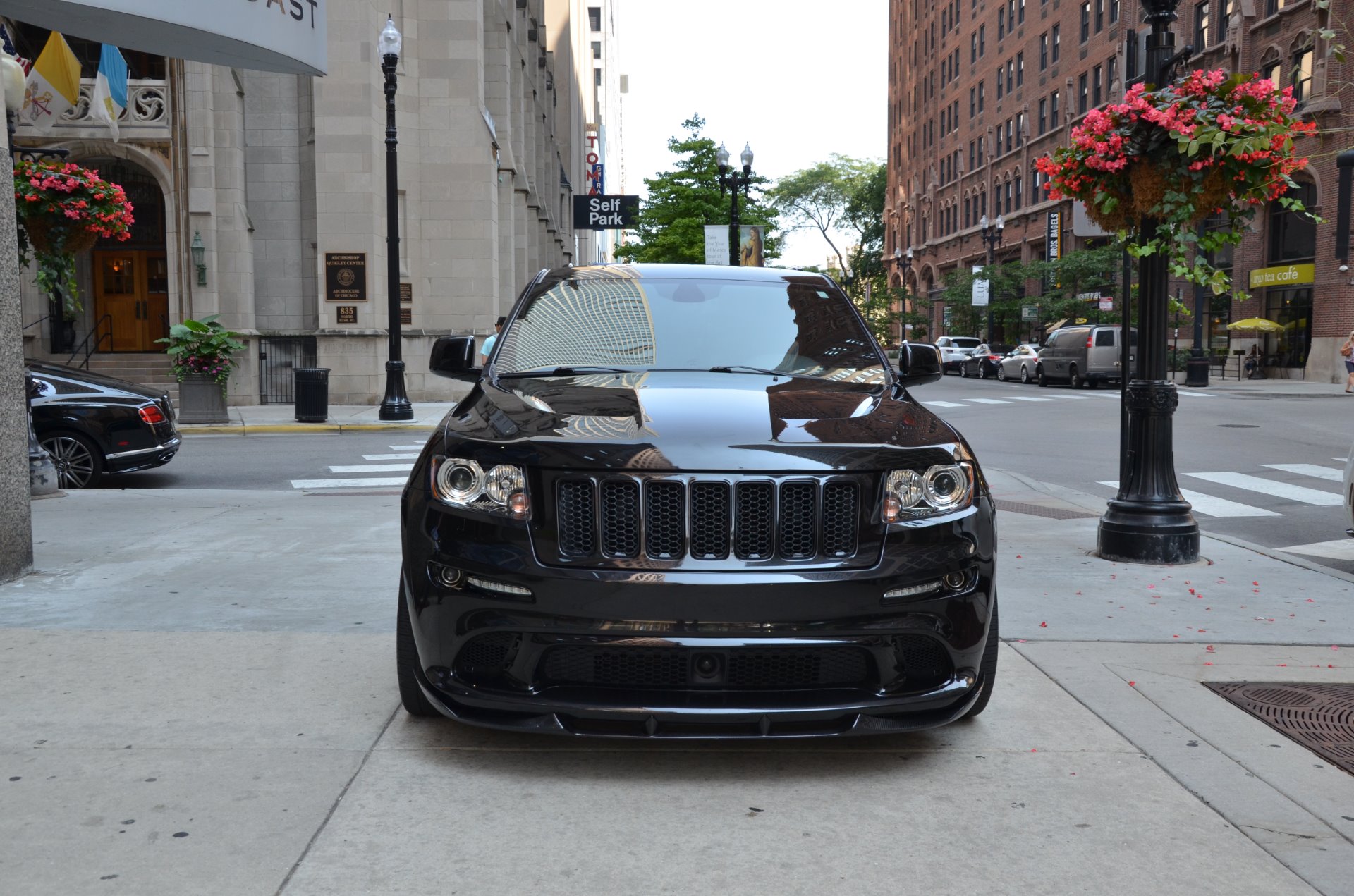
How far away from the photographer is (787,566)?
147 inches

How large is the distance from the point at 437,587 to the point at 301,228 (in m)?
25.0

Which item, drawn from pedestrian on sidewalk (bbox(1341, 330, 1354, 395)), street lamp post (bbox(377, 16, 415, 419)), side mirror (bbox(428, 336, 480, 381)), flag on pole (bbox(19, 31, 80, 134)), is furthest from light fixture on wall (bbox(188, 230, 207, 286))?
pedestrian on sidewalk (bbox(1341, 330, 1354, 395))

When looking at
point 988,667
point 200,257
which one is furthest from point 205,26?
point 200,257

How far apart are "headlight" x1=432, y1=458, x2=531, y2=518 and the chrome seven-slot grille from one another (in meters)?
0.14

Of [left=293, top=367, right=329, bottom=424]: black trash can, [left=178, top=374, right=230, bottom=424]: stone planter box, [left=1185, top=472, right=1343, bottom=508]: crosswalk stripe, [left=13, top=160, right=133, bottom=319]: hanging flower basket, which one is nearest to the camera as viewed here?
[left=1185, top=472, right=1343, bottom=508]: crosswalk stripe

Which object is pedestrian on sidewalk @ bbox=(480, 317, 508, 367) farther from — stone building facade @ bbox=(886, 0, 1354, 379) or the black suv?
stone building facade @ bbox=(886, 0, 1354, 379)

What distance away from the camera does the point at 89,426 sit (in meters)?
12.1

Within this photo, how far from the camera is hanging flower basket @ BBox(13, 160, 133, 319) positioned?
1317cm

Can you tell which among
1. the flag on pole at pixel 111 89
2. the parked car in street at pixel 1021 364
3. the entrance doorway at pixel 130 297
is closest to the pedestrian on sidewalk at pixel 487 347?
the entrance doorway at pixel 130 297

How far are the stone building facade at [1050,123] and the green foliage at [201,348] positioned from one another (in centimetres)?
1371

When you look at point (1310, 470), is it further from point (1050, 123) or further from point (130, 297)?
point (1050, 123)

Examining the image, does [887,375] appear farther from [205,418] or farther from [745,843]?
[205,418]

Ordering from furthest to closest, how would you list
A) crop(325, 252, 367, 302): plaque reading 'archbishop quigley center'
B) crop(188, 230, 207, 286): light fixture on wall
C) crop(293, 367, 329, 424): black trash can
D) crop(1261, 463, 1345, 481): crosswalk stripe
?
crop(325, 252, 367, 302): plaque reading 'archbishop quigley center'
crop(188, 230, 207, 286): light fixture on wall
crop(293, 367, 329, 424): black trash can
crop(1261, 463, 1345, 481): crosswalk stripe

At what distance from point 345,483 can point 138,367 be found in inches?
639
